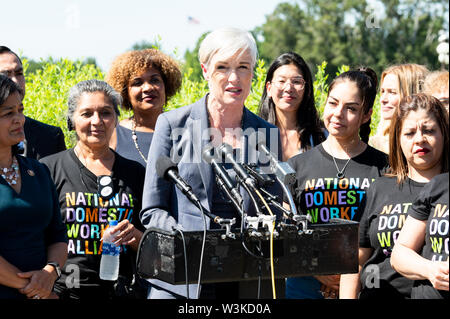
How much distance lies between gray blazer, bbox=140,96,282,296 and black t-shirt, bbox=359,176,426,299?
0.80 meters

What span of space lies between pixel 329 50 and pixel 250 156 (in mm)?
55382

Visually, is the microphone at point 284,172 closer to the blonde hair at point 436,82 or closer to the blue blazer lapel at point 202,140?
the blue blazer lapel at point 202,140

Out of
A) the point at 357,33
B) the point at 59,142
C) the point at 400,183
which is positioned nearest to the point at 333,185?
the point at 400,183

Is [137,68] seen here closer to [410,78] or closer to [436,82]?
[410,78]

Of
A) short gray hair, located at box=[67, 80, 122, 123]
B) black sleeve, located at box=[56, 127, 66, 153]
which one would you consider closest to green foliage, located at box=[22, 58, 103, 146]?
black sleeve, located at box=[56, 127, 66, 153]

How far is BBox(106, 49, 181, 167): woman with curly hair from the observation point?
17.7 ft

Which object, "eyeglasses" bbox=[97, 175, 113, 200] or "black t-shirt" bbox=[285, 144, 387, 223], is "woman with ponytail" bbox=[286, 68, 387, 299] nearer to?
"black t-shirt" bbox=[285, 144, 387, 223]

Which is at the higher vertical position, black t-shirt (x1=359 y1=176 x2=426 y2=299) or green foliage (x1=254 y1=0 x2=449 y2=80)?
green foliage (x1=254 y1=0 x2=449 y2=80)

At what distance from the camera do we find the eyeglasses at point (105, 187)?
169 inches

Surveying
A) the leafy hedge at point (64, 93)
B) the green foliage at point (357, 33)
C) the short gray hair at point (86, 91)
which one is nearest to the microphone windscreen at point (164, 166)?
the short gray hair at point (86, 91)

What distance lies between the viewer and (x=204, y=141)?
3498mm

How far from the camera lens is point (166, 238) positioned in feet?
9.31

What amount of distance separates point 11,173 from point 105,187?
0.78 metres
